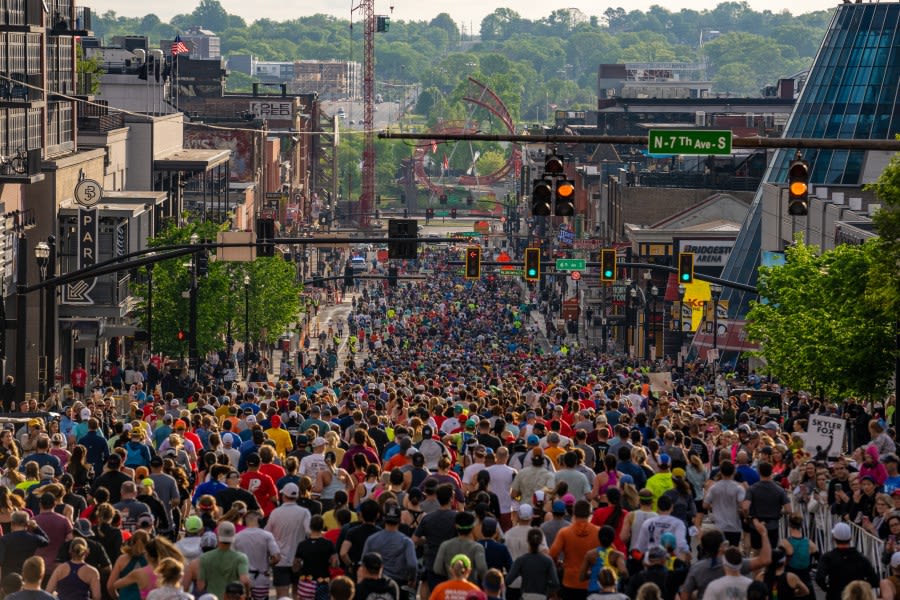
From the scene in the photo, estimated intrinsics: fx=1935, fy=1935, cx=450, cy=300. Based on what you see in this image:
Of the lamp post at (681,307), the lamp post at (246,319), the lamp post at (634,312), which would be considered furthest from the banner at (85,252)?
the lamp post at (634,312)

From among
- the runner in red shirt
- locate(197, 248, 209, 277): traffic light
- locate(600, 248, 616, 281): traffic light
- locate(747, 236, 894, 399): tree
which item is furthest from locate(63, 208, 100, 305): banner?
the runner in red shirt

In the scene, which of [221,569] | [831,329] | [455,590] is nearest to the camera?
[455,590]

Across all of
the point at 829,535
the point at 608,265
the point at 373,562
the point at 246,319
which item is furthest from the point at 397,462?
the point at 246,319

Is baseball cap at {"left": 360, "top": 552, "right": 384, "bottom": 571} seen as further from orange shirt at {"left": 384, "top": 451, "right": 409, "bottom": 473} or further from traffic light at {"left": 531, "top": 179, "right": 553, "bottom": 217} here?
traffic light at {"left": 531, "top": 179, "right": 553, "bottom": 217}

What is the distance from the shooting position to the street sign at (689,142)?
79.8ft

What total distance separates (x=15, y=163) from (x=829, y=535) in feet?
147

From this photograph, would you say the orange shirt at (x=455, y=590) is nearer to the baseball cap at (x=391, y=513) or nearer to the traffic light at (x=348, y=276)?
the baseball cap at (x=391, y=513)

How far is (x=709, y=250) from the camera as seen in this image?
100 m

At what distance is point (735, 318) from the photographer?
270ft

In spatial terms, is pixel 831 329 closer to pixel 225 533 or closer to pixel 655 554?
pixel 655 554

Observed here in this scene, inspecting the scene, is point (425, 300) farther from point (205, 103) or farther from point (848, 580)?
point (848, 580)

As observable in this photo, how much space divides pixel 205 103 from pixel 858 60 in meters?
80.7

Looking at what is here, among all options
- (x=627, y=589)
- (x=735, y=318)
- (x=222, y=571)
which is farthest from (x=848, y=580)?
(x=735, y=318)

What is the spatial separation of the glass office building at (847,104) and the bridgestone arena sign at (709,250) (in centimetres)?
530
